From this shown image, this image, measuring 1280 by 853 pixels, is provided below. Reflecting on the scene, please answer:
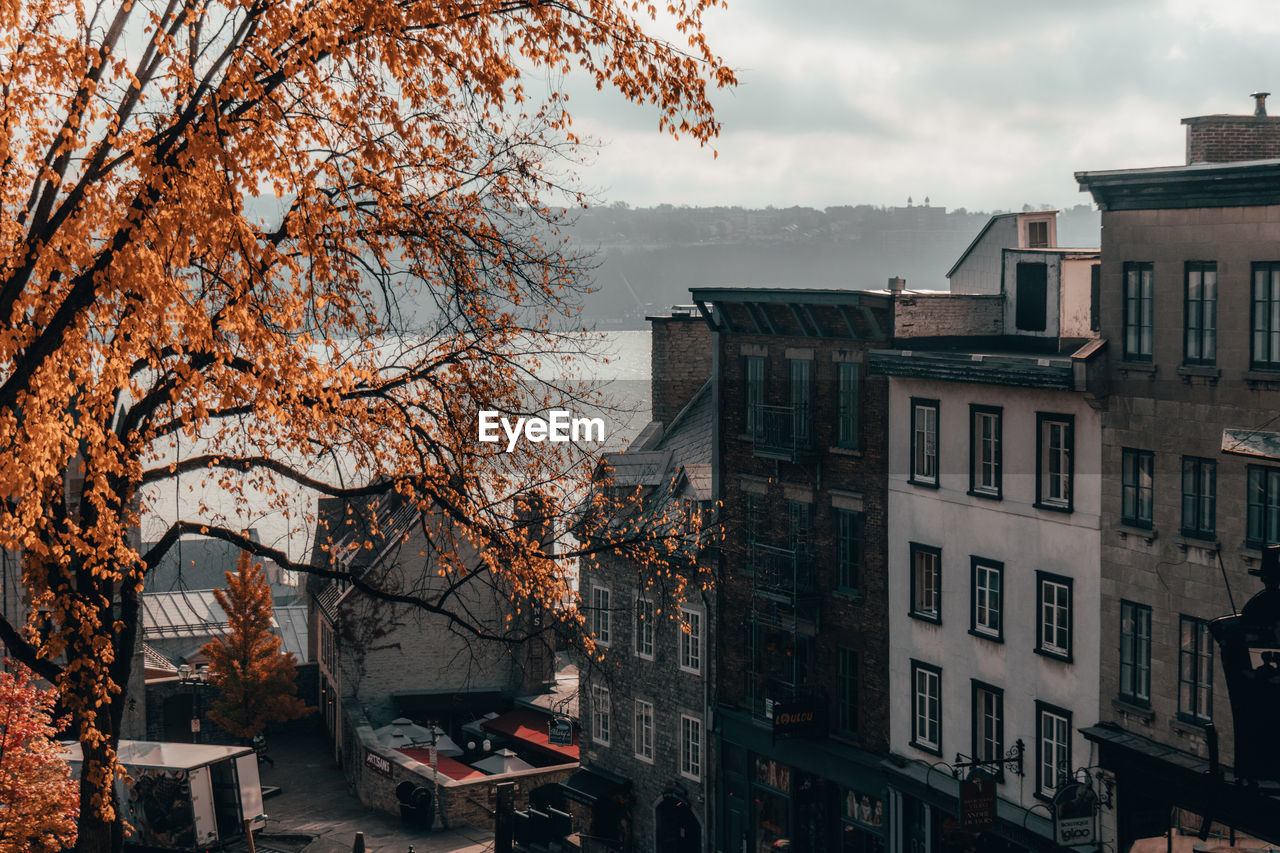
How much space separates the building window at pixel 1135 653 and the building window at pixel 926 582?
20.4 feet

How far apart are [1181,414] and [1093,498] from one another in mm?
3109

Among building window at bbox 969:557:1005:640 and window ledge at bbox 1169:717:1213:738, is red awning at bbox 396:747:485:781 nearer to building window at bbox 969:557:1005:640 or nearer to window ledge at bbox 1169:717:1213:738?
building window at bbox 969:557:1005:640

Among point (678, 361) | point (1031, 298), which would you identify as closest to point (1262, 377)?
point (1031, 298)

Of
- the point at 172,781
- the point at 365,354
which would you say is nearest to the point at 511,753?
the point at 172,781

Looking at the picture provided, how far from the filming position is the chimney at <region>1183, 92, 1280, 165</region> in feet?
95.8

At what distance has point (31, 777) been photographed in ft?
84.0

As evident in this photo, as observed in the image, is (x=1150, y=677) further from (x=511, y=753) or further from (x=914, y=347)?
(x=511, y=753)

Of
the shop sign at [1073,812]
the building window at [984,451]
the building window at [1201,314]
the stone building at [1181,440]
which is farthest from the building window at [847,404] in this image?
the shop sign at [1073,812]

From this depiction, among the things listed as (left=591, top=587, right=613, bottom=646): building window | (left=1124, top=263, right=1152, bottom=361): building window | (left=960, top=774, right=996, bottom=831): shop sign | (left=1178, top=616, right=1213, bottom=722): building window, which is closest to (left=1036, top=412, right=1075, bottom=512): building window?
(left=1124, top=263, right=1152, bottom=361): building window

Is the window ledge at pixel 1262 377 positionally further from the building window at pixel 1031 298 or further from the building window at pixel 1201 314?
the building window at pixel 1031 298

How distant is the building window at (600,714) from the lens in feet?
149

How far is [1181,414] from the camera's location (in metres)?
26.3

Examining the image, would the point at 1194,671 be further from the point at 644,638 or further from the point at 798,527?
the point at 644,638

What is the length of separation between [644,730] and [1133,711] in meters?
19.7
